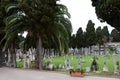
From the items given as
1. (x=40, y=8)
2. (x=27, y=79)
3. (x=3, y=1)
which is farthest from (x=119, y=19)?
(x=3, y=1)

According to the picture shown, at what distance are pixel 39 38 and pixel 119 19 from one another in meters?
8.48

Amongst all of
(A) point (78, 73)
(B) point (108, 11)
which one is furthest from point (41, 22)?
(A) point (78, 73)

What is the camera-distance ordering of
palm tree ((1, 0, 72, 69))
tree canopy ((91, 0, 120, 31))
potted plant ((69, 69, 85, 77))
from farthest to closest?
palm tree ((1, 0, 72, 69)) → tree canopy ((91, 0, 120, 31)) → potted plant ((69, 69, 85, 77))

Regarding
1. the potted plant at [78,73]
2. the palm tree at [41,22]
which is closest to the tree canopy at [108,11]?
the palm tree at [41,22]

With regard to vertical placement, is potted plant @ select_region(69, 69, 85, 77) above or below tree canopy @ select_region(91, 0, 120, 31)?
below

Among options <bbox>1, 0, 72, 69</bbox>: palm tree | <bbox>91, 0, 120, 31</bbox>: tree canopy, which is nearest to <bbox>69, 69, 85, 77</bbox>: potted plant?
<bbox>91, 0, 120, 31</bbox>: tree canopy

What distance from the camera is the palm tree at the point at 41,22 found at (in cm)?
2723

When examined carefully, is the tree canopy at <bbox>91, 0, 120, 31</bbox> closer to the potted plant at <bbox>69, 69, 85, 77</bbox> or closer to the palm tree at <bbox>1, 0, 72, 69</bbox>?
the palm tree at <bbox>1, 0, 72, 69</bbox>

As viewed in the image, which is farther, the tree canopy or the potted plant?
the tree canopy

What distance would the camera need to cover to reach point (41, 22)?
2734cm

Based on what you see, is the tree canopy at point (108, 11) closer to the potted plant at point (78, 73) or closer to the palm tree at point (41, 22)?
the palm tree at point (41, 22)

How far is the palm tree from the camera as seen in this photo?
27.2m

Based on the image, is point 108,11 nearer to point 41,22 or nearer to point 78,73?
point 78,73

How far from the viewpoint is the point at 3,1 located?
3312 cm
